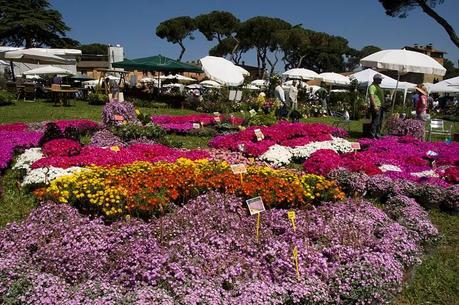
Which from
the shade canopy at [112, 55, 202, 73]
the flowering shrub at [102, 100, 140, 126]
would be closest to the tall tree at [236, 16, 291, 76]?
the shade canopy at [112, 55, 202, 73]

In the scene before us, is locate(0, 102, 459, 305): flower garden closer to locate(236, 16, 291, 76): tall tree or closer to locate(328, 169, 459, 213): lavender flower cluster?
locate(328, 169, 459, 213): lavender flower cluster

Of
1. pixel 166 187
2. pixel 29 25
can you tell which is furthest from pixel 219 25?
pixel 166 187

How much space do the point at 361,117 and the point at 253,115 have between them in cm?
1218

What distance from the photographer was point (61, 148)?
858 cm

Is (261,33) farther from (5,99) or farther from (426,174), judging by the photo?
(426,174)

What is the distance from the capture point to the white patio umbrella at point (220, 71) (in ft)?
82.6

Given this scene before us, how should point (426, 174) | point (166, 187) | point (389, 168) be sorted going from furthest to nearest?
1. point (389, 168)
2. point (426, 174)
3. point (166, 187)

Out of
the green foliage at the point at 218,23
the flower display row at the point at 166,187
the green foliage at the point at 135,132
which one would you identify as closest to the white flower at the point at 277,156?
the flower display row at the point at 166,187

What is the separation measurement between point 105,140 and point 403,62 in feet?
31.3

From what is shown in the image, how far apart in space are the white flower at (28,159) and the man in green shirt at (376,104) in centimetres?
913

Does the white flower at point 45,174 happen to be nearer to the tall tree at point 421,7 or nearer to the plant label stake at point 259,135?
the plant label stake at point 259,135

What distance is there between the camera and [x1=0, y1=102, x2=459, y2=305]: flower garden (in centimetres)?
382

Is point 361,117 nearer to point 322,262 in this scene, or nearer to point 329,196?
point 329,196

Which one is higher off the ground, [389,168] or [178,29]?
[178,29]
